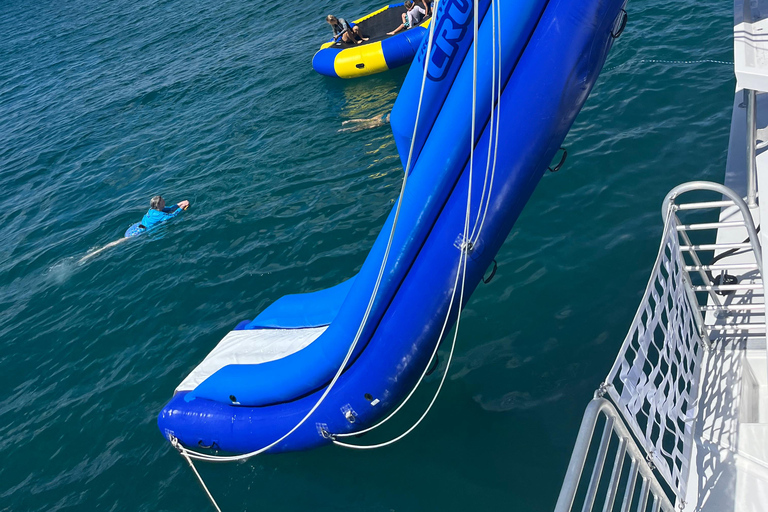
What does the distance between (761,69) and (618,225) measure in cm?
398

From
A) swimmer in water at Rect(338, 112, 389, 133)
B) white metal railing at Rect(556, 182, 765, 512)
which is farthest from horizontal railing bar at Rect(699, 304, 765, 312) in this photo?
swimmer in water at Rect(338, 112, 389, 133)

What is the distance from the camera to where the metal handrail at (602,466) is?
347 cm

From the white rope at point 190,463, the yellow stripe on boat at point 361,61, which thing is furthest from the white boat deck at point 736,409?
the yellow stripe on boat at point 361,61

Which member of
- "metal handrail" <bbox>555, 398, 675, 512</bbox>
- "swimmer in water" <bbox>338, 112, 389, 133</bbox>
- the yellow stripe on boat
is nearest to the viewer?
"metal handrail" <bbox>555, 398, 675, 512</bbox>

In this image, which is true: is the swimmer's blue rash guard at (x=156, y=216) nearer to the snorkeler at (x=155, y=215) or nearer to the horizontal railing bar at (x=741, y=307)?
the snorkeler at (x=155, y=215)

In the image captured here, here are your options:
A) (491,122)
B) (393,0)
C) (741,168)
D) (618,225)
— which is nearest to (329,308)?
(491,122)

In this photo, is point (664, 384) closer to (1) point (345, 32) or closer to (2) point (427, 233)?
(2) point (427, 233)

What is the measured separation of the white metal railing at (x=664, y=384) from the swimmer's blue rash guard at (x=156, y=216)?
1012 cm

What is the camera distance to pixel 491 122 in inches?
233

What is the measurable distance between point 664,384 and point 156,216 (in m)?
11.4

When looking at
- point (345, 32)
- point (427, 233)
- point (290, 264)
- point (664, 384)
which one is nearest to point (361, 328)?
point (427, 233)

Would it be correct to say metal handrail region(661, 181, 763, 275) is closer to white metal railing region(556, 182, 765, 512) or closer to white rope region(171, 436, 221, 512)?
white metal railing region(556, 182, 765, 512)

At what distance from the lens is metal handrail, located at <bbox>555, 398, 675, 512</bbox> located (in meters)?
3.47

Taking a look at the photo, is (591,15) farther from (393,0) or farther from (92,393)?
(393,0)
